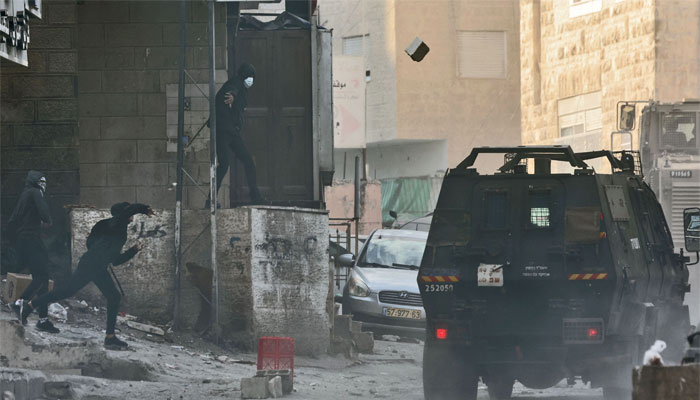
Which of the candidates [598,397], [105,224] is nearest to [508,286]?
[598,397]

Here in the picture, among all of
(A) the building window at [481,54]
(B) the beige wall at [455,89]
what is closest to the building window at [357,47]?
(B) the beige wall at [455,89]

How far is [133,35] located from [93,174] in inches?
74.7

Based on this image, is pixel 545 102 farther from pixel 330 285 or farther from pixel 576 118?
pixel 330 285

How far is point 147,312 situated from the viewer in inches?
670

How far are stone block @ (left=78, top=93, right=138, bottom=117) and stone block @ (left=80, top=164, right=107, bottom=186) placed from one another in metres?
0.68

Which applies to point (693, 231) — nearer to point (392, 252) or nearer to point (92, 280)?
point (92, 280)

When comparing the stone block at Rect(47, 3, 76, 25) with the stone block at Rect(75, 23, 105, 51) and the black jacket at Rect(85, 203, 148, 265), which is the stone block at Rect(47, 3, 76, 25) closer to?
the stone block at Rect(75, 23, 105, 51)

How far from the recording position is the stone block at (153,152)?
715 inches

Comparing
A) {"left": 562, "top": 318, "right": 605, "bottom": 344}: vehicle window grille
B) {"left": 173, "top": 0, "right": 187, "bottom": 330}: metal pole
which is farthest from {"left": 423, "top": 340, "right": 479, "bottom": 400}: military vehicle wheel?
{"left": 173, "top": 0, "right": 187, "bottom": 330}: metal pole

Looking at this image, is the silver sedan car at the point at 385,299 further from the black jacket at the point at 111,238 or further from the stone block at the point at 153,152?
the black jacket at the point at 111,238

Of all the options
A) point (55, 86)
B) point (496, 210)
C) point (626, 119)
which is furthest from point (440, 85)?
point (496, 210)

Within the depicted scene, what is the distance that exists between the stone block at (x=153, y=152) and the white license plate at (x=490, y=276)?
772 cm

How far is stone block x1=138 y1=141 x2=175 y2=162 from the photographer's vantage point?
715 inches

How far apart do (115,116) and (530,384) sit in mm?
8244
